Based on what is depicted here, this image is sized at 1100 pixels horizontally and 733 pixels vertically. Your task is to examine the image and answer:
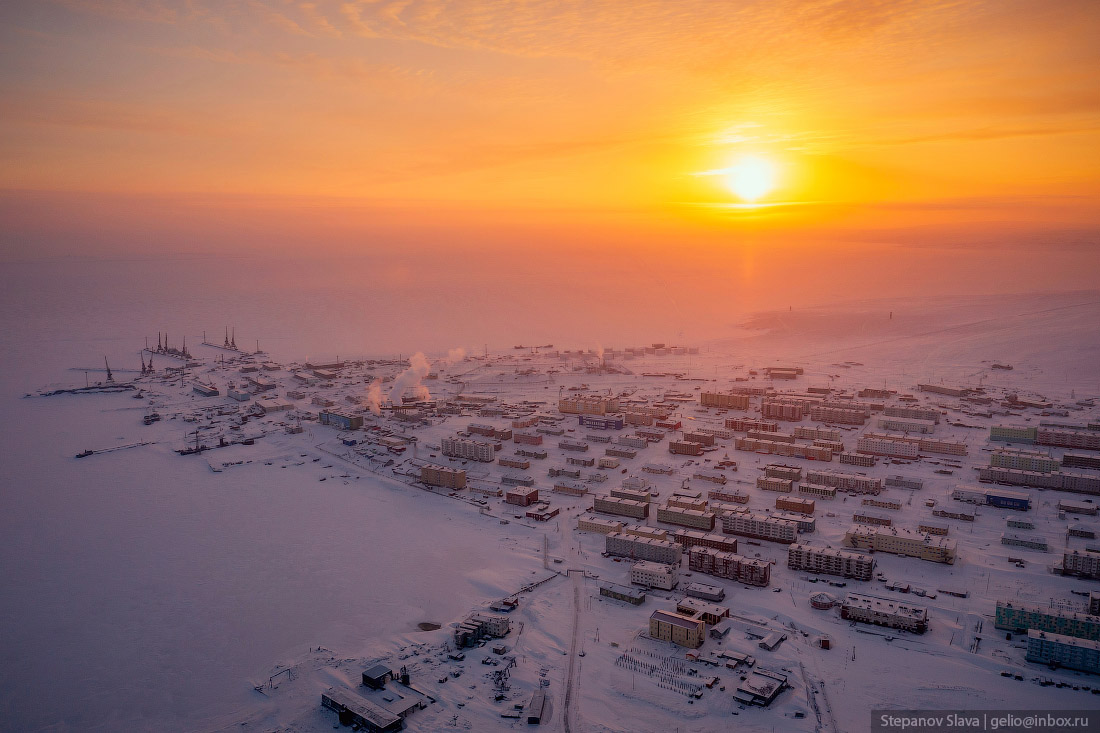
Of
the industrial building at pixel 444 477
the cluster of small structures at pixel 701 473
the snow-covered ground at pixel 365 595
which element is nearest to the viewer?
the snow-covered ground at pixel 365 595

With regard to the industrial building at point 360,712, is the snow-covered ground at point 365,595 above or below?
above

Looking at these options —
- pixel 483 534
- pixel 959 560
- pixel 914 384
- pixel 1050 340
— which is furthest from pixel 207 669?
pixel 1050 340

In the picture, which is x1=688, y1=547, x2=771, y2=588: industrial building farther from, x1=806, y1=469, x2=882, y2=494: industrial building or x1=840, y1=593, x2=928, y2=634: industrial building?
x1=806, y1=469, x2=882, y2=494: industrial building

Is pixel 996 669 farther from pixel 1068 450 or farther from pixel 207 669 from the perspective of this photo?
pixel 1068 450

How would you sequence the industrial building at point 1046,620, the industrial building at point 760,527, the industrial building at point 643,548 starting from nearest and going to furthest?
the industrial building at point 1046,620
the industrial building at point 643,548
the industrial building at point 760,527

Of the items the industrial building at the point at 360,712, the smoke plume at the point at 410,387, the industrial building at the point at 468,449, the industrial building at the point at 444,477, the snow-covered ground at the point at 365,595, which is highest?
the smoke plume at the point at 410,387

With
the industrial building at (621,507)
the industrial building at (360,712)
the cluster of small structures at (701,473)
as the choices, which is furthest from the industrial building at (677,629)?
the industrial building at (621,507)

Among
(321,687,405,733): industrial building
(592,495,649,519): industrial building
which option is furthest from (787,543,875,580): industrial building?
(321,687,405,733): industrial building

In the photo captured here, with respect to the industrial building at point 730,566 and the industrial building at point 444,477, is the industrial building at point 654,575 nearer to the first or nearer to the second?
the industrial building at point 730,566

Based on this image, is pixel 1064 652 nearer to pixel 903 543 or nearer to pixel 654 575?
pixel 903 543
